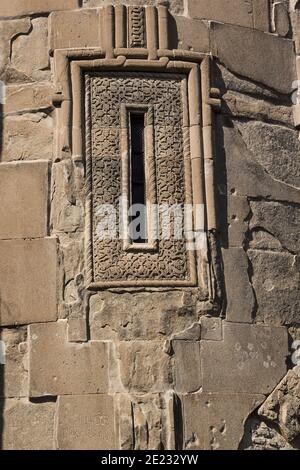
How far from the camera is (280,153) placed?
32.1 feet

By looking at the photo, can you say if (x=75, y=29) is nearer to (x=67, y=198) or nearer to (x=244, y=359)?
(x=67, y=198)

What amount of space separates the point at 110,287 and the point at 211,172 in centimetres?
136

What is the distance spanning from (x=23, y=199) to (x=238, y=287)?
1.99 m

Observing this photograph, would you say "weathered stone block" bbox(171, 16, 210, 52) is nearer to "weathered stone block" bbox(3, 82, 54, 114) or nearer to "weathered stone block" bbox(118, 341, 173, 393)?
"weathered stone block" bbox(3, 82, 54, 114)

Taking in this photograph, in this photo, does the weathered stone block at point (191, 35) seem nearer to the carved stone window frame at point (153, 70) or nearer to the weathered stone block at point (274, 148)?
the carved stone window frame at point (153, 70)

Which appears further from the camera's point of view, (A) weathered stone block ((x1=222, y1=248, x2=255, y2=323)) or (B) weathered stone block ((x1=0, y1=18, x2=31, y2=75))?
(B) weathered stone block ((x1=0, y1=18, x2=31, y2=75))

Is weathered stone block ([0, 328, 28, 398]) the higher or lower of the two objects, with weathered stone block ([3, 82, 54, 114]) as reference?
lower

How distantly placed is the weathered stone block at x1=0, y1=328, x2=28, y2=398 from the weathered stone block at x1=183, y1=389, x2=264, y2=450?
1.34 m

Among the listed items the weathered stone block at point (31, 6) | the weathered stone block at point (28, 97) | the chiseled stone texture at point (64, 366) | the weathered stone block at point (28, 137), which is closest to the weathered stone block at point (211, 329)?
the chiseled stone texture at point (64, 366)

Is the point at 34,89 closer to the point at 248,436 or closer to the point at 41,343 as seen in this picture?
the point at 41,343

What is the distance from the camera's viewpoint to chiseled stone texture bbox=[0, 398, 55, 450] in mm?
8602

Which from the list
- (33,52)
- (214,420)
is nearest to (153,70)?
(33,52)

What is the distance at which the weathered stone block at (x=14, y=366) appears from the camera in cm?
875

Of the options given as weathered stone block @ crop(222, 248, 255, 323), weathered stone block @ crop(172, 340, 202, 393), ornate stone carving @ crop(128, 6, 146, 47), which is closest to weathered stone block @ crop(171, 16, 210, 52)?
ornate stone carving @ crop(128, 6, 146, 47)
